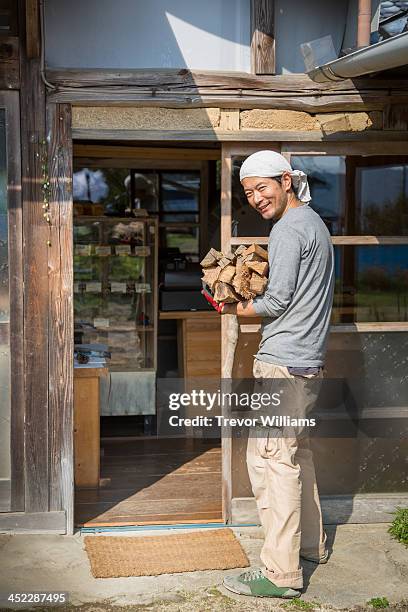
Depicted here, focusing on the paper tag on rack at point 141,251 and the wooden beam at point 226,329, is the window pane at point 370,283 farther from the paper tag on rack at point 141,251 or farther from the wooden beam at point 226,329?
the paper tag on rack at point 141,251

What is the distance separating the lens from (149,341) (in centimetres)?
802

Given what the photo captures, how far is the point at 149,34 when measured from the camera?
16.7ft

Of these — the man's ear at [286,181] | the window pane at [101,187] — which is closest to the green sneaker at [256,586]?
the man's ear at [286,181]

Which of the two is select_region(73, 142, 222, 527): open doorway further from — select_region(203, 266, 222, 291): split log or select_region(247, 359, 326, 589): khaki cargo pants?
select_region(203, 266, 222, 291): split log

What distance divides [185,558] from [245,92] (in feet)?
8.85

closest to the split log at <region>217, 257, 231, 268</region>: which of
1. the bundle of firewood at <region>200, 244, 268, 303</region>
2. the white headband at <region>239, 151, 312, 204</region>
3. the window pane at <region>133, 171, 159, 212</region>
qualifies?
the bundle of firewood at <region>200, 244, 268, 303</region>

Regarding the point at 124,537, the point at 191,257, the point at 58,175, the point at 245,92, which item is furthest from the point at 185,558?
the point at 191,257

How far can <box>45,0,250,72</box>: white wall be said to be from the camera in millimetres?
5031

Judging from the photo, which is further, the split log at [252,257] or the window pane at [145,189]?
the window pane at [145,189]

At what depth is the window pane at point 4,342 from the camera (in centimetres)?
500

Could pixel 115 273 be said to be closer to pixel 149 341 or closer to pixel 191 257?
pixel 149 341

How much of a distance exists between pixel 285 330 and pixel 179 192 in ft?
17.2

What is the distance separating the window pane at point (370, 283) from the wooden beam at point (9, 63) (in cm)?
218

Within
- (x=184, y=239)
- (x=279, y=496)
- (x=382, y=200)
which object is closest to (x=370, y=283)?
(x=382, y=200)
